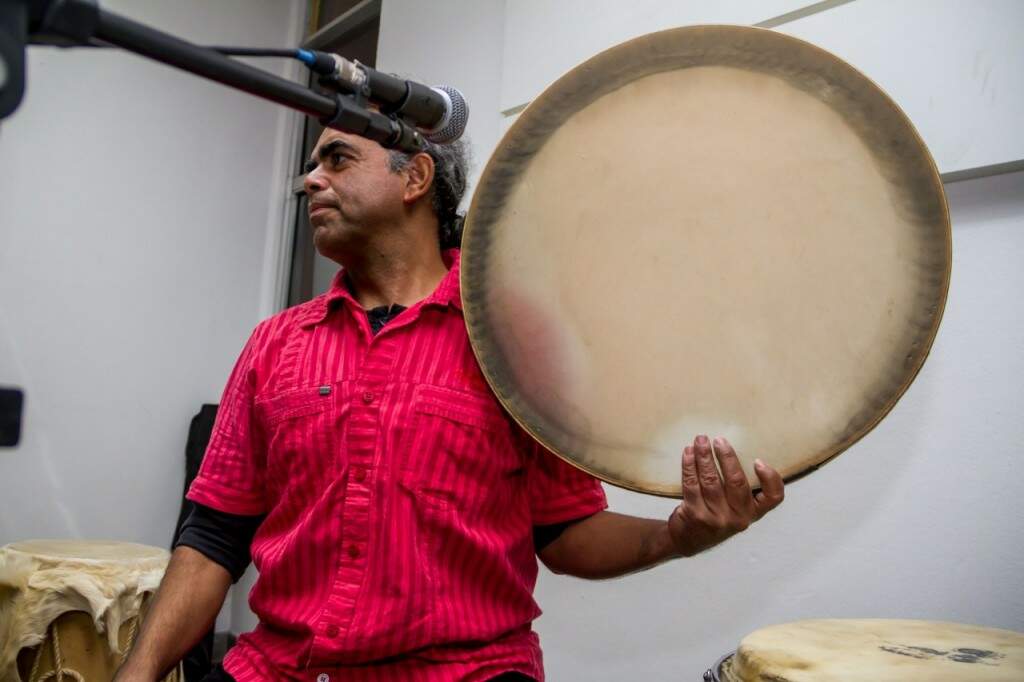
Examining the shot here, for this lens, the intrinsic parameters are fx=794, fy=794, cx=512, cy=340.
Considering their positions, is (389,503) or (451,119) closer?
(451,119)

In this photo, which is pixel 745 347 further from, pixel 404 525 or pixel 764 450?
pixel 404 525

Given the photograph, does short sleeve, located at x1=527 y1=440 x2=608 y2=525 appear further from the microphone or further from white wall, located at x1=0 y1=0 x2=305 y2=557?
white wall, located at x1=0 y1=0 x2=305 y2=557

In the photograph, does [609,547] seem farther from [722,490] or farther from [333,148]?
[333,148]

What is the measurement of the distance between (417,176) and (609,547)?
2.16 feet

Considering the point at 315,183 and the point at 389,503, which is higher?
the point at 315,183

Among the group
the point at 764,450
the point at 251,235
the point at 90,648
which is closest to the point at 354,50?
the point at 251,235

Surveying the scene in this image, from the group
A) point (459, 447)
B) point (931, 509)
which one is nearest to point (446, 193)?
point (459, 447)

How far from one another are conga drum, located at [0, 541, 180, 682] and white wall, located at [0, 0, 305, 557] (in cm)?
107

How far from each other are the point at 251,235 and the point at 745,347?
2930mm

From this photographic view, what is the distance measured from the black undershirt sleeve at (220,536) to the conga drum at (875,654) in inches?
26.9

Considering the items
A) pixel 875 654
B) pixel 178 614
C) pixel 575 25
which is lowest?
pixel 178 614

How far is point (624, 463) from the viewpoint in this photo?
92 cm

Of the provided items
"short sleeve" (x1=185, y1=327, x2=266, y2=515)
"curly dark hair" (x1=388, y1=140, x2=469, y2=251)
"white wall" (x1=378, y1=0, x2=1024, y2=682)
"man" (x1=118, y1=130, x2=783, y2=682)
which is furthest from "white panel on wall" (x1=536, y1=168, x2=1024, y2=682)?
"short sleeve" (x1=185, y1=327, x2=266, y2=515)

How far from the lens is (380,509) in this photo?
1.02 m
